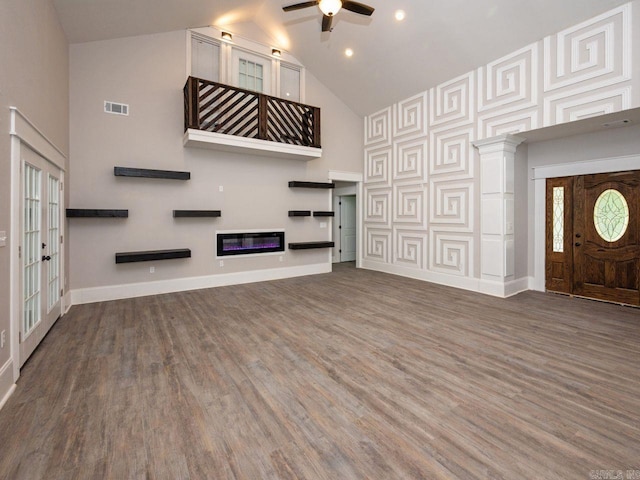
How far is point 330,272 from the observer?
721 cm

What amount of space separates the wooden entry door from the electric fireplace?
16.3 feet

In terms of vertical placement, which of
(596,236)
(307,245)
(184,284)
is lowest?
(184,284)

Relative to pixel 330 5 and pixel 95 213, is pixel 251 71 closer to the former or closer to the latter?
pixel 330 5

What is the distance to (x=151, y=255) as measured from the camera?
4.91 meters

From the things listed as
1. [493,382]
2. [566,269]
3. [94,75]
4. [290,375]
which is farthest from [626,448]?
[94,75]

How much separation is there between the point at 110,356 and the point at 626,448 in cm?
377

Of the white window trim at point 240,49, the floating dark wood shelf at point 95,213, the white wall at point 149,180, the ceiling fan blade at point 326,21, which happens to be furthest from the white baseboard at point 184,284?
the ceiling fan blade at point 326,21

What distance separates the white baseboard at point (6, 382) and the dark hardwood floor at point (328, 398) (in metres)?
0.06

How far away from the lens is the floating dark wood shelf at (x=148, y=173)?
4.77 m

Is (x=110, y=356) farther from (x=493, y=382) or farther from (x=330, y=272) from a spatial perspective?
(x=330, y=272)

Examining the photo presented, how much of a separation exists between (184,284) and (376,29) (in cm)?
547

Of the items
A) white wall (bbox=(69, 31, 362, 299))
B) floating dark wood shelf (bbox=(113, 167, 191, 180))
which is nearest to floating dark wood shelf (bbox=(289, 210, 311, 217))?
white wall (bbox=(69, 31, 362, 299))

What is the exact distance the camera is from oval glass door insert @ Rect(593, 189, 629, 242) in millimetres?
4516

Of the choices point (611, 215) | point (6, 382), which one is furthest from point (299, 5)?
point (611, 215)
